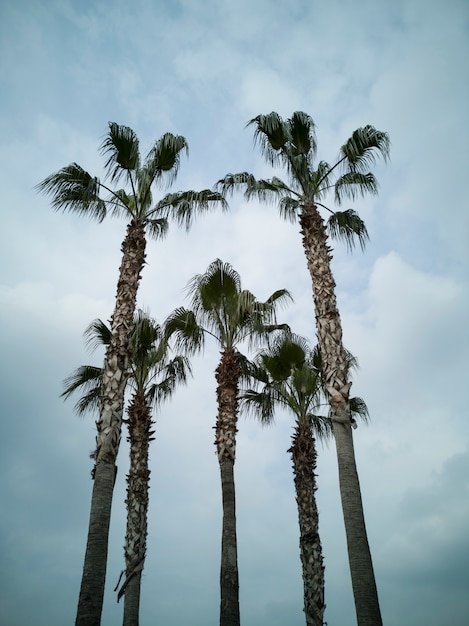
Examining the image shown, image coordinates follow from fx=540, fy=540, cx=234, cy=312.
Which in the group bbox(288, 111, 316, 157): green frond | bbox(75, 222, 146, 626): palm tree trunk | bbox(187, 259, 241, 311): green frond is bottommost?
bbox(75, 222, 146, 626): palm tree trunk

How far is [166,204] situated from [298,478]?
963 cm

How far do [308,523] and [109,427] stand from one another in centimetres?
830

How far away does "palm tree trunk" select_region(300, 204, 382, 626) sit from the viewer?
9484 mm

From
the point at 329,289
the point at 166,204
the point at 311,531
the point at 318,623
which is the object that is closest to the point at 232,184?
the point at 166,204

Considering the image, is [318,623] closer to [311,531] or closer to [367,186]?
[311,531]

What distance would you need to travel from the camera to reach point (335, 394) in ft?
38.9

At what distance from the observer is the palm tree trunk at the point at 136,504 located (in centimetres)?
1591

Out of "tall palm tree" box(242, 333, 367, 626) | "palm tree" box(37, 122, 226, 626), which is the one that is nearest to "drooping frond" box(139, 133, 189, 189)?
"palm tree" box(37, 122, 226, 626)

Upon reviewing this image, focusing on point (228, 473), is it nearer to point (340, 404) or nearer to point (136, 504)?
point (136, 504)

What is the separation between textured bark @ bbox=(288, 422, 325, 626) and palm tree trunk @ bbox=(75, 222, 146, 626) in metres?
7.75

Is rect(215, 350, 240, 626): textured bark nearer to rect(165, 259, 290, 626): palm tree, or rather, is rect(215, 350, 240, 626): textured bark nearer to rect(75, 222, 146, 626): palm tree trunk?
rect(165, 259, 290, 626): palm tree

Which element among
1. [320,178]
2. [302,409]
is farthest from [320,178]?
[302,409]

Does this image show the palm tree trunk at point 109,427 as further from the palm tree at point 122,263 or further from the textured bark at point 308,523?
the textured bark at point 308,523

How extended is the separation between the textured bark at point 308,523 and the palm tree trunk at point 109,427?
7750 millimetres
